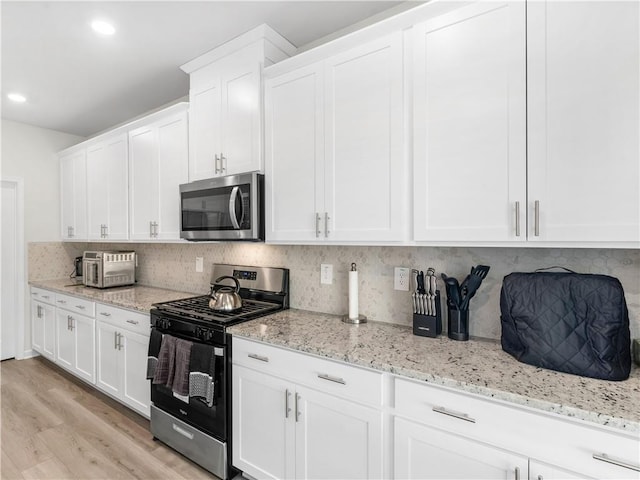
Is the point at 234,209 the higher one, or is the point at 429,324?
the point at 234,209

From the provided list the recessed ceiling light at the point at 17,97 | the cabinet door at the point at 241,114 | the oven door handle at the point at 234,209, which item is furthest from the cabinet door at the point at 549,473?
the recessed ceiling light at the point at 17,97

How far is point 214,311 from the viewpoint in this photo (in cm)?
218

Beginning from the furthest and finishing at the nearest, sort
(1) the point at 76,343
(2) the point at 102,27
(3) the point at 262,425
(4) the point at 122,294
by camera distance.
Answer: (1) the point at 76,343 < (4) the point at 122,294 < (2) the point at 102,27 < (3) the point at 262,425

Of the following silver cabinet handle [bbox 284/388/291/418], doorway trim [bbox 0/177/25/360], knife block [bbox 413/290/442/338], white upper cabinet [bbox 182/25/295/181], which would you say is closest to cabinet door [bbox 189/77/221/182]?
white upper cabinet [bbox 182/25/295/181]

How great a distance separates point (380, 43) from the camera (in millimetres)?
1650

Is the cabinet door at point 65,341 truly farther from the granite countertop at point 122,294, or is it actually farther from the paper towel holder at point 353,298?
the paper towel holder at point 353,298

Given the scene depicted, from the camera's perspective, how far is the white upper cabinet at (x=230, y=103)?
83.5 inches

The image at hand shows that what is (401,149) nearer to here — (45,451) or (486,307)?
(486,307)

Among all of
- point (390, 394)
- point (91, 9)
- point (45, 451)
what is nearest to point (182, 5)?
point (91, 9)

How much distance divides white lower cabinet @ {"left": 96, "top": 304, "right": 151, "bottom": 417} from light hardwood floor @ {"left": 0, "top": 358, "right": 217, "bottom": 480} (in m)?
0.15

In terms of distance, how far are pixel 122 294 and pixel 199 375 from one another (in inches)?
65.8

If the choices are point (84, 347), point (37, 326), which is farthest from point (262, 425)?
point (37, 326)

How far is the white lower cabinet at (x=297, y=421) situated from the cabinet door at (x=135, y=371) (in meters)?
0.98

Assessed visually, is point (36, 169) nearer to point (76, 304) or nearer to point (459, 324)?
point (76, 304)
